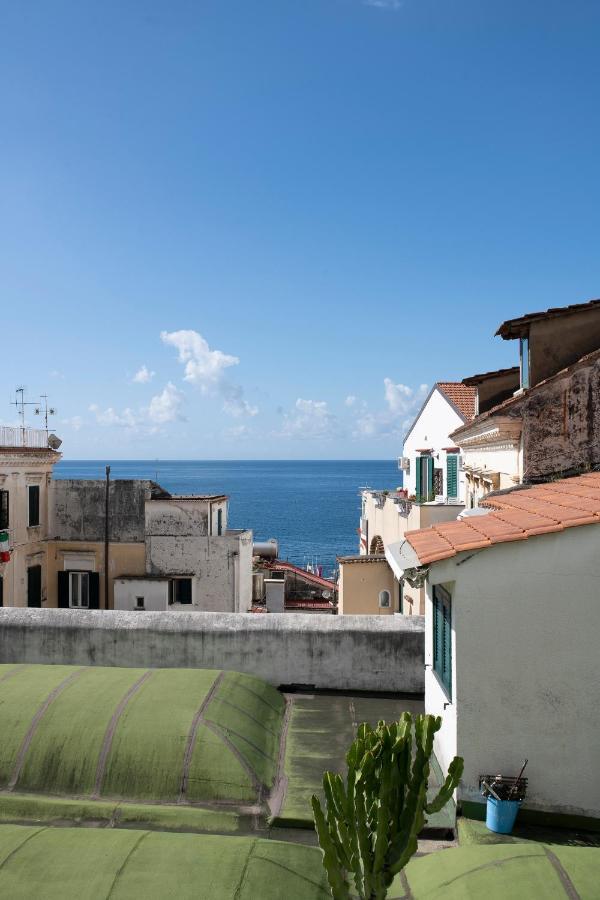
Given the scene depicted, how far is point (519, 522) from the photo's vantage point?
8.52 metres

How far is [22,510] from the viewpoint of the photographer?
1287 inches

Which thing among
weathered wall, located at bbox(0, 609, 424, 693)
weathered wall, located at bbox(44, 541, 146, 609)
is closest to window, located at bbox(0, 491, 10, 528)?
weathered wall, located at bbox(44, 541, 146, 609)

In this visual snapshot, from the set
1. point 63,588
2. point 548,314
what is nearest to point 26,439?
point 63,588

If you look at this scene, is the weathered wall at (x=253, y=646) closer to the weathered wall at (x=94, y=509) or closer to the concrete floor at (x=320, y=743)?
the concrete floor at (x=320, y=743)

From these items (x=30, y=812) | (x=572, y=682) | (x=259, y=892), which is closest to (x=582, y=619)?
(x=572, y=682)

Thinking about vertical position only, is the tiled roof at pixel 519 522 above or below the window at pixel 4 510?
above

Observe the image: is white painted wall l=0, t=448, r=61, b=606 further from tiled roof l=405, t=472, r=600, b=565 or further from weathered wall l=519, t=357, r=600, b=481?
Result: tiled roof l=405, t=472, r=600, b=565

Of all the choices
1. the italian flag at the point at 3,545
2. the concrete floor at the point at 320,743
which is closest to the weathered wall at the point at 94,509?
the italian flag at the point at 3,545

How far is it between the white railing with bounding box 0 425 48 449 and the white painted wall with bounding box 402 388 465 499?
63.4ft

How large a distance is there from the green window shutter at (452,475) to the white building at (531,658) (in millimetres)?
15924

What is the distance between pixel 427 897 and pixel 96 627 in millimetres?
7980

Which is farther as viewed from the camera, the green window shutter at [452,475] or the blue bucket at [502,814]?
the green window shutter at [452,475]

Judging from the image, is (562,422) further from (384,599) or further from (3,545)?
(3,545)

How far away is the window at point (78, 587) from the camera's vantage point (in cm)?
3503
